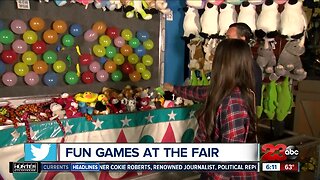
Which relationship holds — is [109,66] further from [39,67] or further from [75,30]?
[39,67]

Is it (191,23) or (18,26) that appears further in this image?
(191,23)

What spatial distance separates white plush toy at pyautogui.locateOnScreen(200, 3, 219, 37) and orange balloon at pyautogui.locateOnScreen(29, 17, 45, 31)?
142 centimetres

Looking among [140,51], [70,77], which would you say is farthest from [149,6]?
[70,77]

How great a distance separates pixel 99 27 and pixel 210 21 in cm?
100

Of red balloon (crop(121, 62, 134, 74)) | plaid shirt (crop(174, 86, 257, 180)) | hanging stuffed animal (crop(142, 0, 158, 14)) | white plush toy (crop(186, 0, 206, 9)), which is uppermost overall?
white plush toy (crop(186, 0, 206, 9))

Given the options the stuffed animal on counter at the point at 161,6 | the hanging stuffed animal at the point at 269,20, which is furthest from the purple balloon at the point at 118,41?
the hanging stuffed animal at the point at 269,20

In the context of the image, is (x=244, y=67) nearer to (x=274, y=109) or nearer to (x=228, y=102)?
(x=228, y=102)

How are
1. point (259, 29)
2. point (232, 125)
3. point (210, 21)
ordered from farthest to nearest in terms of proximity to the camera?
point (210, 21)
point (259, 29)
point (232, 125)

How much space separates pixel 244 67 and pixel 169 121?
1408 millimetres

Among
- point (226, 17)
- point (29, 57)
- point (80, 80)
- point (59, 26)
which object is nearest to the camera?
point (29, 57)

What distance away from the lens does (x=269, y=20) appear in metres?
2.54

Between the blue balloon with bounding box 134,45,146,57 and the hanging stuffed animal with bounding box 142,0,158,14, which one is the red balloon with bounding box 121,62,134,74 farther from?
the hanging stuffed animal with bounding box 142,0,158,14

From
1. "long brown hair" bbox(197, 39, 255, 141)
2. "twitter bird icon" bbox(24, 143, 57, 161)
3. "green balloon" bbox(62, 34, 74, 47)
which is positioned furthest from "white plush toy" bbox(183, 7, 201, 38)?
"twitter bird icon" bbox(24, 143, 57, 161)

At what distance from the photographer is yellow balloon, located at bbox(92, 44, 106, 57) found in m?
2.69
